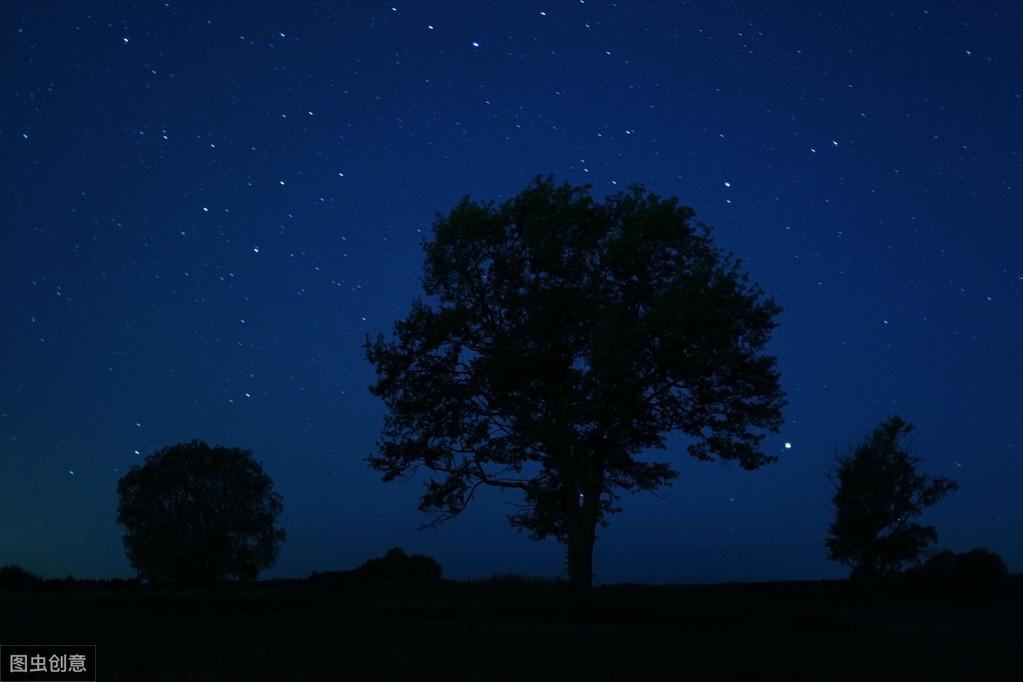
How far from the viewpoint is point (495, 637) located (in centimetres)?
1502

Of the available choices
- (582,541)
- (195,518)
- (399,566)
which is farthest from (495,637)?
(195,518)

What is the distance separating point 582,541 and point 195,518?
3266 centimetres

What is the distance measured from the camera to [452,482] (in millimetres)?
27188

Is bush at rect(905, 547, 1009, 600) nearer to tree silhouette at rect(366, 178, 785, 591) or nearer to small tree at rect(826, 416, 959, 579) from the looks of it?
small tree at rect(826, 416, 959, 579)

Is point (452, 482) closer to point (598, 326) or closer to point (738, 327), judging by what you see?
point (598, 326)

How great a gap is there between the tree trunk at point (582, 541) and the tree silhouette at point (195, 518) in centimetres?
3127

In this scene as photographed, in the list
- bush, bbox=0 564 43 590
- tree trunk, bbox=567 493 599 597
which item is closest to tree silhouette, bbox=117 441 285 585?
bush, bbox=0 564 43 590

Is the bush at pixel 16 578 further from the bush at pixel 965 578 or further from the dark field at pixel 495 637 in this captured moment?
the bush at pixel 965 578

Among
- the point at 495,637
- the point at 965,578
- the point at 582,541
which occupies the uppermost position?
the point at 582,541

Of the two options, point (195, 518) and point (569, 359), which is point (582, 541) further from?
point (195, 518)

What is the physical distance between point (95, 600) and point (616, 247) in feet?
57.7

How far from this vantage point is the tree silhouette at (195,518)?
5053 cm

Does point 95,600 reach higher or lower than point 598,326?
lower

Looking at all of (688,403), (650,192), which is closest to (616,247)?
(650,192)
